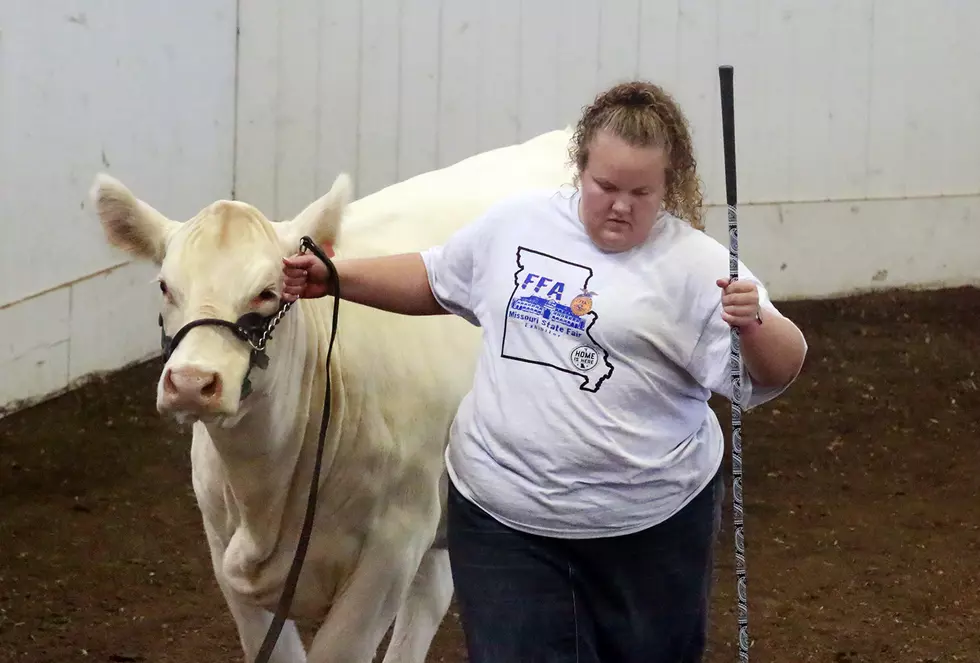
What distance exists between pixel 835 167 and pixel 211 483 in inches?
187

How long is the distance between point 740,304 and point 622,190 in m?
0.26

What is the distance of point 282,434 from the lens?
7.55ft

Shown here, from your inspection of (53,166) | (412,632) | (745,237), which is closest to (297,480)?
(412,632)

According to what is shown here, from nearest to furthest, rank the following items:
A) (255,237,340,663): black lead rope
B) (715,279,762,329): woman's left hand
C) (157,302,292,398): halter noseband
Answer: (715,279,762,329): woman's left hand → (157,302,292,398): halter noseband → (255,237,340,663): black lead rope

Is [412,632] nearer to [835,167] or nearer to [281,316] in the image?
[281,316]

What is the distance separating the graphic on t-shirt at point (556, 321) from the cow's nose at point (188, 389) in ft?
1.50

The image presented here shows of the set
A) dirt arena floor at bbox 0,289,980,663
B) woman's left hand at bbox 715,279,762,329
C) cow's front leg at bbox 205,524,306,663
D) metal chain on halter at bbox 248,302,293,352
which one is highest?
woman's left hand at bbox 715,279,762,329

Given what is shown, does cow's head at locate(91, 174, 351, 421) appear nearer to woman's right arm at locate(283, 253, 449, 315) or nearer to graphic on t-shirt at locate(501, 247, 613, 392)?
woman's right arm at locate(283, 253, 449, 315)

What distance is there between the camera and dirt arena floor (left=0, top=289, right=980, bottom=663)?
3.28m

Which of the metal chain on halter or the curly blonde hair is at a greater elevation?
the curly blonde hair

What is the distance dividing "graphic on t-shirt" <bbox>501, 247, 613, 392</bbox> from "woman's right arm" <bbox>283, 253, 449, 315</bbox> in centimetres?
26

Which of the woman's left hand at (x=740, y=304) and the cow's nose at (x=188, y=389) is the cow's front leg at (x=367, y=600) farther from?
the woman's left hand at (x=740, y=304)

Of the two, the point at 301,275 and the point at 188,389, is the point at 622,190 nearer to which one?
the point at 301,275

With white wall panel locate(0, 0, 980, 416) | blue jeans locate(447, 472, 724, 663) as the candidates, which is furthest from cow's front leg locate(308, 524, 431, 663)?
white wall panel locate(0, 0, 980, 416)
